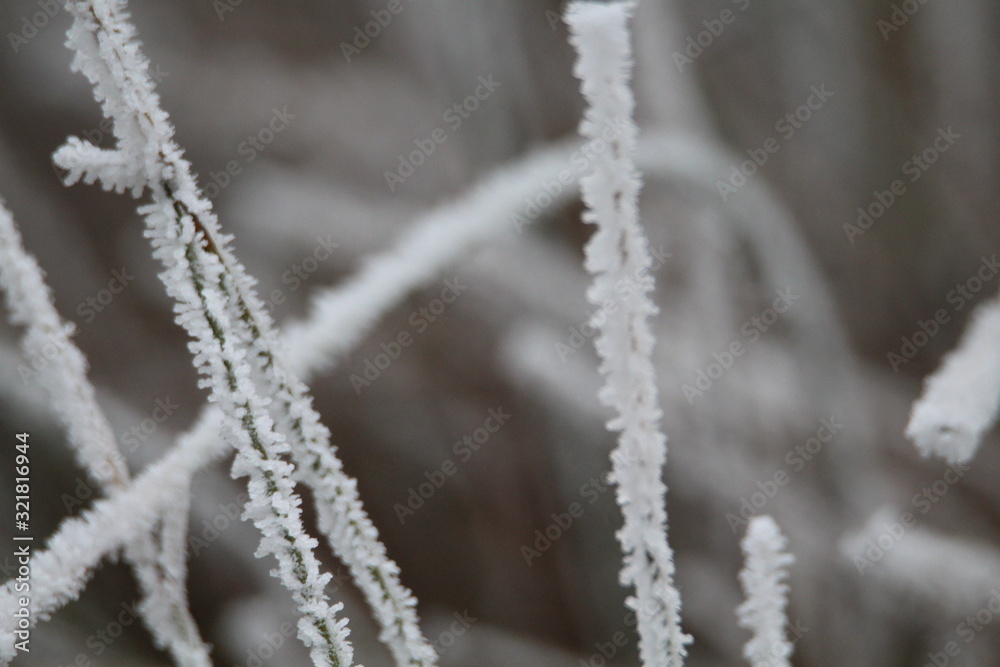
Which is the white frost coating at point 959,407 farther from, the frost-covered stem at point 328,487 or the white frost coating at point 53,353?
the white frost coating at point 53,353

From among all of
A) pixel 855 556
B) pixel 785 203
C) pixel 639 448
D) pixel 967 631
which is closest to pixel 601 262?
pixel 639 448

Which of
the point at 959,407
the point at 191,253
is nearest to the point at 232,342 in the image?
the point at 191,253

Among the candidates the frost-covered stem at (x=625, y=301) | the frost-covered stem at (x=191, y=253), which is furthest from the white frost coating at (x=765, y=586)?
the frost-covered stem at (x=191, y=253)

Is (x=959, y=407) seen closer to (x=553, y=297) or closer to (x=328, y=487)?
(x=328, y=487)

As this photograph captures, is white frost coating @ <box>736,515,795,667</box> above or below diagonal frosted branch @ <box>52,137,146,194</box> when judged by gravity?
below

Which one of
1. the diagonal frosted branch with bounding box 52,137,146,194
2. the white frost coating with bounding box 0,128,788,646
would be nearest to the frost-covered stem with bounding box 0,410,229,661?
the white frost coating with bounding box 0,128,788,646

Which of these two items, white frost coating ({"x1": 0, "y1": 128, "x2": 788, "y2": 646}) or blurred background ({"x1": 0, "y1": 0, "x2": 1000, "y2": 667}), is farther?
blurred background ({"x1": 0, "y1": 0, "x2": 1000, "y2": 667})

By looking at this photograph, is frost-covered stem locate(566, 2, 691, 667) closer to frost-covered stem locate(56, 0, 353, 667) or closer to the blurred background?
frost-covered stem locate(56, 0, 353, 667)
